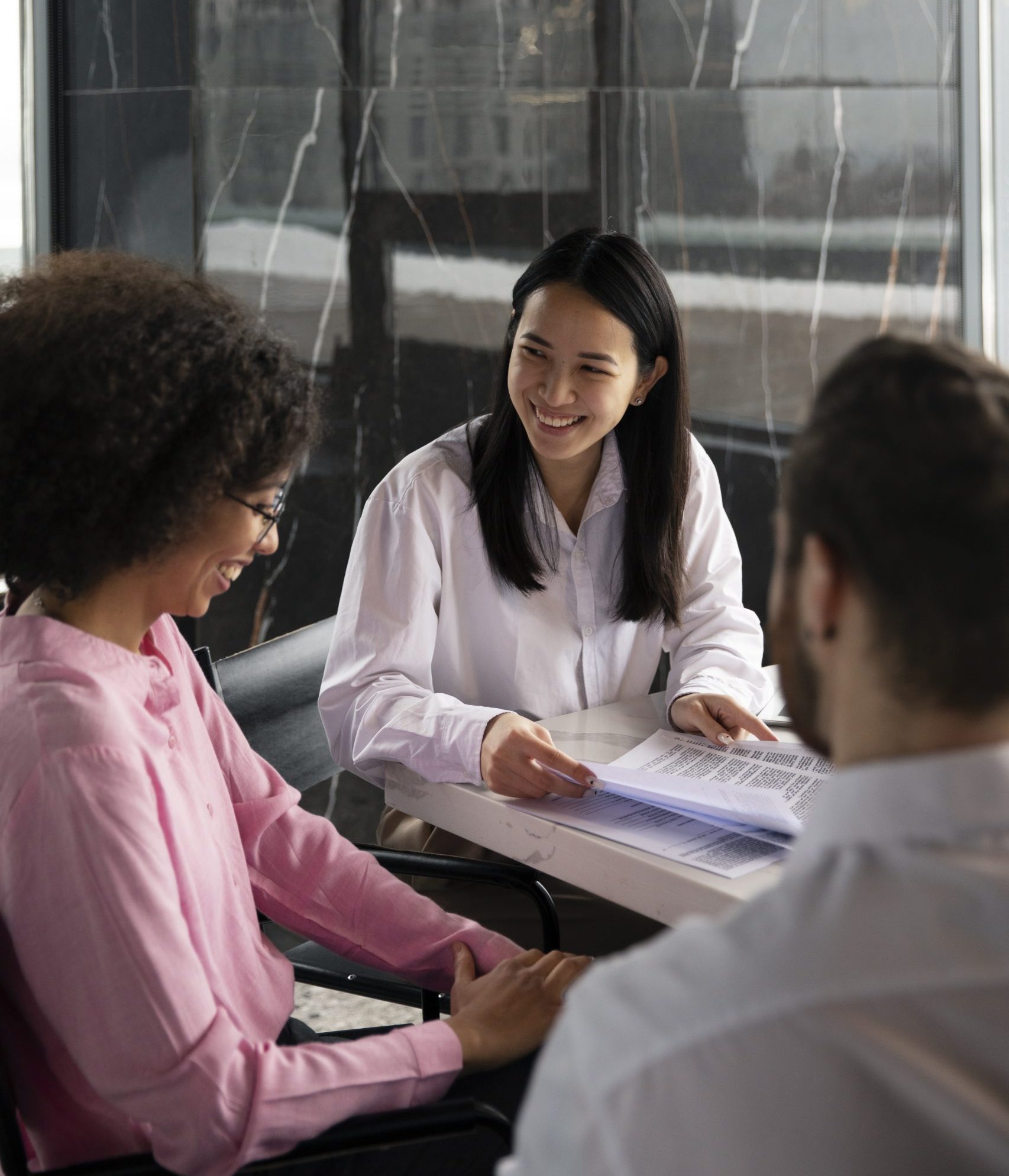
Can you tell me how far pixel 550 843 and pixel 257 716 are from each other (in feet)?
2.08

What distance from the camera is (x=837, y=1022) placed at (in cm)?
54

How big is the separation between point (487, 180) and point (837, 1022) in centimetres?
278

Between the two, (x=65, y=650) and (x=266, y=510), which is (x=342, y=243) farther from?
(x=65, y=650)

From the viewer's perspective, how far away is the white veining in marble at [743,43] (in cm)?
315

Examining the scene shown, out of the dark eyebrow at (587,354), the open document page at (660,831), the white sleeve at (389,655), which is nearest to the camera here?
the open document page at (660,831)

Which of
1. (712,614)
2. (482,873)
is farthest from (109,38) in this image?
(482,873)

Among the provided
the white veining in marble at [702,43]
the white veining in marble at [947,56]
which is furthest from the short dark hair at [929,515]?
the white veining in marble at [947,56]

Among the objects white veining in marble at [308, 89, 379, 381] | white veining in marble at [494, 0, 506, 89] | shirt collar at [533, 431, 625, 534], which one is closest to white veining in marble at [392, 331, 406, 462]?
white veining in marble at [308, 89, 379, 381]

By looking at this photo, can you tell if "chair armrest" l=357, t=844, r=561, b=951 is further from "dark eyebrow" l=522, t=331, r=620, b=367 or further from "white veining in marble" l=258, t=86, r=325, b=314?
"white veining in marble" l=258, t=86, r=325, b=314

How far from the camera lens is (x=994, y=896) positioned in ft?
1.79

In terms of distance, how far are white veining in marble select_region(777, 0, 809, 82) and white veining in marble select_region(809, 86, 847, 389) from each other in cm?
17

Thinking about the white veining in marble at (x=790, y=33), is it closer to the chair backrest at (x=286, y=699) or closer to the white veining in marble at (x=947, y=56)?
the white veining in marble at (x=947, y=56)

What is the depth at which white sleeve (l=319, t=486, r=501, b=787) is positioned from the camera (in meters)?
1.68

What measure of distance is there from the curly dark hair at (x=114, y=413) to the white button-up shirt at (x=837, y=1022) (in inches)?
26.9
